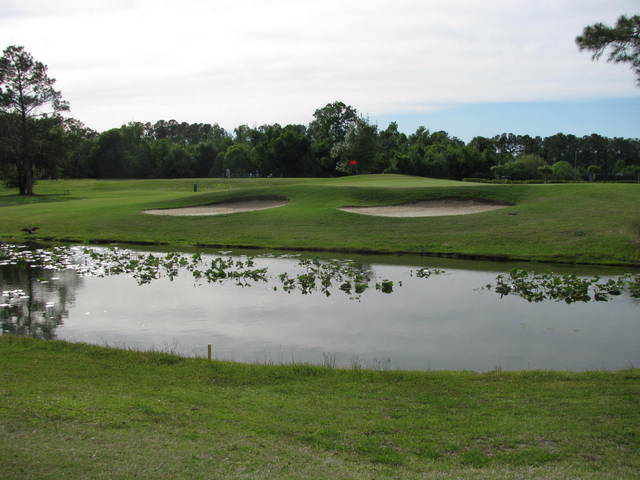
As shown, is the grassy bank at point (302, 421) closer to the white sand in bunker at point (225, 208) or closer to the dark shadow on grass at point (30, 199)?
the white sand in bunker at point (225, 208)

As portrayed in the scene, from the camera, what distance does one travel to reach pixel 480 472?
621 cm

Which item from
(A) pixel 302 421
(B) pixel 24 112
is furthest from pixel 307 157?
(A) pixel 302 421

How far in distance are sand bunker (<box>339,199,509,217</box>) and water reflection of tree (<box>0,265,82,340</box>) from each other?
18.8m

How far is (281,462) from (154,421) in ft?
7.09

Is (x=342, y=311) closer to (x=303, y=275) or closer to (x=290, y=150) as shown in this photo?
(x=303, y=275)

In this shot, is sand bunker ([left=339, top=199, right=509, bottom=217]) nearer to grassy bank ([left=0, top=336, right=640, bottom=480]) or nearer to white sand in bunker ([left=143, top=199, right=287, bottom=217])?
white sand in bunker ([left=143, top=199, right=287, bottom=217])

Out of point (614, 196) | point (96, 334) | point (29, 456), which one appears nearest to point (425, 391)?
point (29, 456)

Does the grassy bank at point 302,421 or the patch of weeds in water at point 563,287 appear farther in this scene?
the patch of weeds in water at point 563,287

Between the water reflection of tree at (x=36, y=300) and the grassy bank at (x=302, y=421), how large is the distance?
9.66 feet

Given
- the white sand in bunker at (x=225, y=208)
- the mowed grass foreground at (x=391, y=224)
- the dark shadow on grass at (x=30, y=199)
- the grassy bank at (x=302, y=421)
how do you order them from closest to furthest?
the grassy bank at (x=302, y=421)
the mowed grass foreground at (x=391, y=224)
the white sand in bunker at (x=225, y=208)
the dark shadow on grass at (x=30, y=199)

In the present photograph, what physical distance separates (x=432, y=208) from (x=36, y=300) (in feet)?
79.4

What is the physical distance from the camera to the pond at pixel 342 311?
1203cm

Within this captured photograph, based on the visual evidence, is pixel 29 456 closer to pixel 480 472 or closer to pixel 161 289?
pixel 480 472

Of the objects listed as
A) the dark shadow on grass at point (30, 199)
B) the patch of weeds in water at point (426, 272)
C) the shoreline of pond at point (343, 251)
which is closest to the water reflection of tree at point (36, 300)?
the shoreline of pond at point (343, 251)
